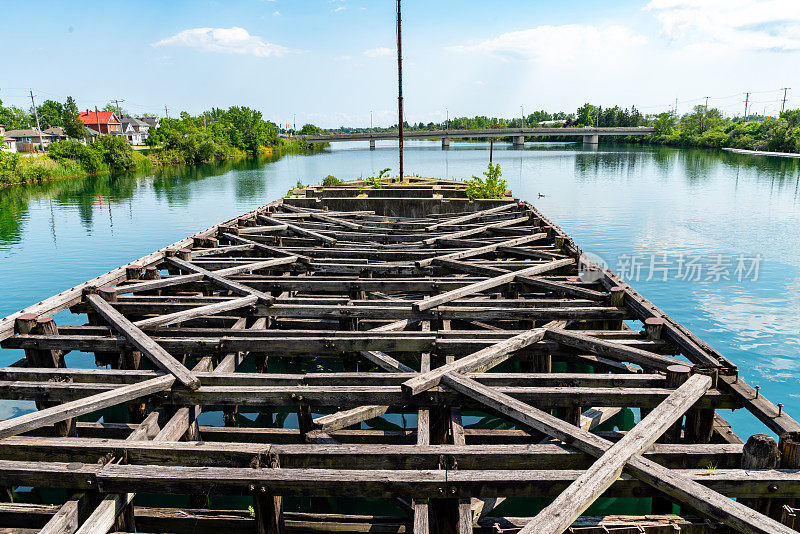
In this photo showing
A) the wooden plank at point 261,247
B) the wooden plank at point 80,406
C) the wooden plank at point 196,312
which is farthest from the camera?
the wooden plank at point 261,247

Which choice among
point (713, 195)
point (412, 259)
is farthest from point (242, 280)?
point (713, 195)

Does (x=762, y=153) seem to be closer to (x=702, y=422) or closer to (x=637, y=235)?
(x=637, y=235)

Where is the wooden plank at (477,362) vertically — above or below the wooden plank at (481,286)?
below

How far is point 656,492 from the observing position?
463 centimetres

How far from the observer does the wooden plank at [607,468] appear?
12.9ft

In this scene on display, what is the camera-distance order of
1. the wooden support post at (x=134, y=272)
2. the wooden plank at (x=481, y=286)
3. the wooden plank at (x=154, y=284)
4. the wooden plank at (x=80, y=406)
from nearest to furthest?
the wooden plank at (x=80, y=406) < the wooden plank at (x=481, y=286) < the wooden plank at (x=154, y=284) < the wooden support post at (x=134, y=272)

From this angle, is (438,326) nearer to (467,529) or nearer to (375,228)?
(467,529)

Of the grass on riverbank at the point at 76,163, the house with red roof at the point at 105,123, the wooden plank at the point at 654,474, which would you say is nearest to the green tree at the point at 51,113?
the house with red roof at the point at 105,123

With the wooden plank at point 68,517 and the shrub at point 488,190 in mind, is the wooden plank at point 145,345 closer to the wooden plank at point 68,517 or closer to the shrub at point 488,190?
the wooden plank at point 68,517

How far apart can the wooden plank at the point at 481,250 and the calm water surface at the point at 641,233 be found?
20.1 feet

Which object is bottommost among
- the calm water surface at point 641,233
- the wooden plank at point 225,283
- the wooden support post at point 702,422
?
the calm water surface at point 641,233

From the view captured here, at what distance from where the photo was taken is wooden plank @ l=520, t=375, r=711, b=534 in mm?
3920

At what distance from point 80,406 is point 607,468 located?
522cm

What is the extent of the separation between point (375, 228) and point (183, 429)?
10.7 m
